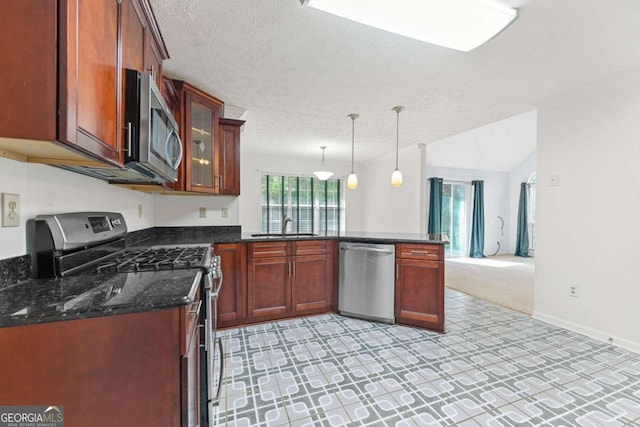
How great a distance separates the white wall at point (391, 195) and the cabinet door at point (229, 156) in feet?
10.6

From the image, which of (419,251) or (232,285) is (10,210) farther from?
(419,251)

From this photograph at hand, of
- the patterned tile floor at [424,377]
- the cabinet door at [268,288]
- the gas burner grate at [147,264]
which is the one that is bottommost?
the patterned tile floor at [424,377]

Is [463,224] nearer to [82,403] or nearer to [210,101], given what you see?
[210,101]

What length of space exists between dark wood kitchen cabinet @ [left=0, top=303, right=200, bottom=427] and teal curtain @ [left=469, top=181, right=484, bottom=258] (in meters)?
7.66

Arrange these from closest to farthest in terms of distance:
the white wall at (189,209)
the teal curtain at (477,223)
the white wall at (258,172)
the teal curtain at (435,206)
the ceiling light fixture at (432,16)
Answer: the ceiling light fixture at (432,16), the white wall at (189,209), the white wall at (258,172), the teal curtain at (435,206), the teal curtain at (477,223)

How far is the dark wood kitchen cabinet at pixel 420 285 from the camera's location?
2574 millimetres

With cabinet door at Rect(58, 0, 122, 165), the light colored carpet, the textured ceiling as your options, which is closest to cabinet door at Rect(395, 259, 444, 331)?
the light colored carpet

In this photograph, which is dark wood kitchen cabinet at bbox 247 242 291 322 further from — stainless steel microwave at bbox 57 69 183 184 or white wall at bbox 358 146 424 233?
white wall at bbox 358 146 424 233

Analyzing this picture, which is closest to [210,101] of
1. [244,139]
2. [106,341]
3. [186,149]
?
[186,149]

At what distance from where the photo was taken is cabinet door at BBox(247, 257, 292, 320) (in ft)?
8.83

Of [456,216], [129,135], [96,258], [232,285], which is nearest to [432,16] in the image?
[129,135]

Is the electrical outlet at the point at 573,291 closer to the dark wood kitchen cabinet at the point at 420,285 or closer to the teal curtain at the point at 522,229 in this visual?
the dark wood kitchen cabinet at the point at 420,285

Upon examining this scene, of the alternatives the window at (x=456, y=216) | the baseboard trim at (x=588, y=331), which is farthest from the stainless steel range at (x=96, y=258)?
the window at (x=456, y=216)

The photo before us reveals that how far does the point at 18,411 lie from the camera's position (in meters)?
0.76
